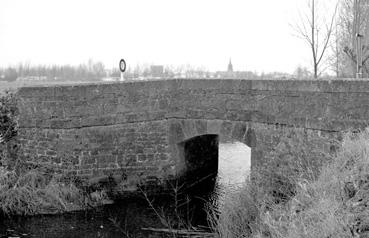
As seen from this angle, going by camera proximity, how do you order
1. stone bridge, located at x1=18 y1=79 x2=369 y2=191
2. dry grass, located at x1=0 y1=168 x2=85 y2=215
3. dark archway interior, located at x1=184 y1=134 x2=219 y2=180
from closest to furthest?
dry grass, located at x1=0 y1=168 x2=85 y2=215, stone bridge, located at x1=18 y1=79 x2=369 y2=191, dark archway interior, located at x1=184 y1=134 x2=219 y2=180

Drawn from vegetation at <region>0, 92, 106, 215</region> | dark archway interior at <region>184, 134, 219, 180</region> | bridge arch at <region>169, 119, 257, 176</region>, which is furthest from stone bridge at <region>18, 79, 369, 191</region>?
dark archway interior at <region>184, 134, 219, 180</region>

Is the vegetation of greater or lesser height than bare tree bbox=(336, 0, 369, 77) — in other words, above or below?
below

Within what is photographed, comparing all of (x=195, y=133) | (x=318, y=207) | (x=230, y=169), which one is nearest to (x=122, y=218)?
(x=195, y=133)

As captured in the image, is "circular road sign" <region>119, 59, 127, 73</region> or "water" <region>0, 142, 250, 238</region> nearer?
"water" <region>0, 142, 250, 238</region>

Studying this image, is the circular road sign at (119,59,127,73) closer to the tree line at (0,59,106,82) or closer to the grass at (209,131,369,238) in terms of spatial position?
the grass at (209,131,369,238)

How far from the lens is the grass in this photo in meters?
5.32

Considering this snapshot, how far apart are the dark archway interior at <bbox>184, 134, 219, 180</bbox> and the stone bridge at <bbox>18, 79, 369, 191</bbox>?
28.5 inches

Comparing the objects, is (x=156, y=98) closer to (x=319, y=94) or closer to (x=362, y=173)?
(x=319, y=94)

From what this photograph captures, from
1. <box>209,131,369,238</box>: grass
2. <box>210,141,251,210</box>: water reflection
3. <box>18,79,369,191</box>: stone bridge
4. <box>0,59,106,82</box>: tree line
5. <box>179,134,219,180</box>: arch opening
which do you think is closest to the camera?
<box>209,131,369,238</box>: grass

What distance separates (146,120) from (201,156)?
2.67m

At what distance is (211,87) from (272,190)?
353 cm

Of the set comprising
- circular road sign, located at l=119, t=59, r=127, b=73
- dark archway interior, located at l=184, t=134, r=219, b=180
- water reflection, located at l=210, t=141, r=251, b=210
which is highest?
circular road sign, located at l=119, t=59, r=127, b=73

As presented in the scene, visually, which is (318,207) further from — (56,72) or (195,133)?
(56,72)

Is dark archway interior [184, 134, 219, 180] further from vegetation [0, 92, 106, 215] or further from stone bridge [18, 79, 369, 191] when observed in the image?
vegetation [0, 92, 106, 215]
